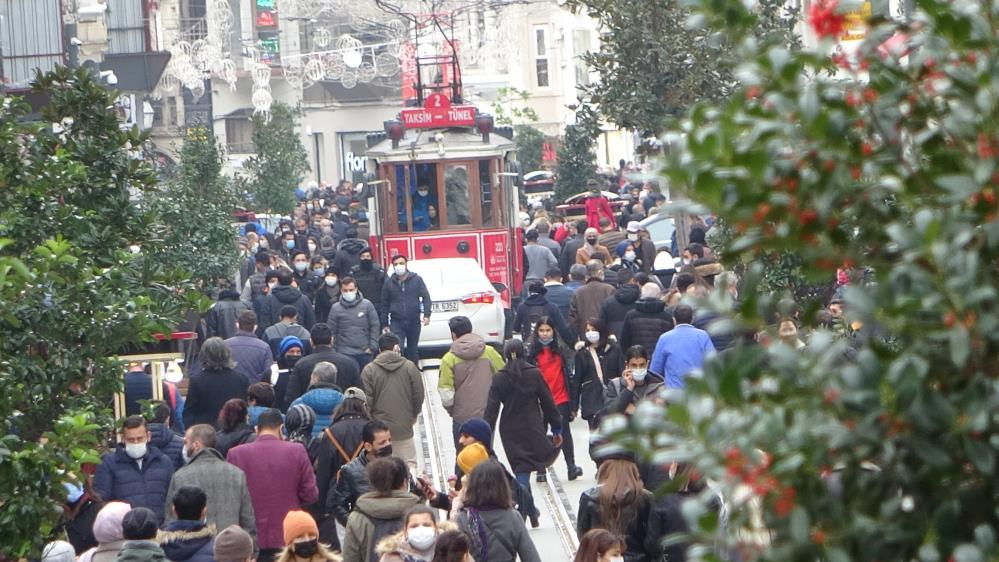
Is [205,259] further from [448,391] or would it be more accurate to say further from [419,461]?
[448,391]

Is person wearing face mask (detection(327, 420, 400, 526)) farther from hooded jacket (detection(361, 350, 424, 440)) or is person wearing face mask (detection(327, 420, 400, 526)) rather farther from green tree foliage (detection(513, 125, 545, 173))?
green tree foliage (detection(513, 125, 545, 173))

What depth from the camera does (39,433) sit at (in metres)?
9.20

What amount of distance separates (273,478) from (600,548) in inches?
Result: 115

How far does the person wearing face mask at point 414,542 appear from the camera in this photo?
7.73 meters

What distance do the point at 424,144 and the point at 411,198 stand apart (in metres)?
0.80

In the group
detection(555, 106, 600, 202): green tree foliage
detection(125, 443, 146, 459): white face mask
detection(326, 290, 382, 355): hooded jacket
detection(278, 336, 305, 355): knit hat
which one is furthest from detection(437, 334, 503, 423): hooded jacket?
detection(555, 106, 600, 202): green tree foliage

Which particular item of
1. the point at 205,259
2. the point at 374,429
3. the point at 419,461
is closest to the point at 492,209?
the point at 205,259

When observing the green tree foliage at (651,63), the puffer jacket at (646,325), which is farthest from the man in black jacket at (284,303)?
the green tree foliage at (651,63)

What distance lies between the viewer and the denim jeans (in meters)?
19.3

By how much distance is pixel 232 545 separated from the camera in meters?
7.69

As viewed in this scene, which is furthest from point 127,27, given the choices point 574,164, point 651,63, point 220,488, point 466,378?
point 220,488

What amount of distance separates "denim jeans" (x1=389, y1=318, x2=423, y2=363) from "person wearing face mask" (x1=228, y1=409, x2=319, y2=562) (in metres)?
9.03

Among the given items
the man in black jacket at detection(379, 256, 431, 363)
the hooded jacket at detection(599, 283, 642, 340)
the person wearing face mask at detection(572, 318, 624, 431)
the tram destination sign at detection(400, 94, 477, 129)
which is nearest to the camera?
the person wearing face mask at detection(572, 318, 624, 431)

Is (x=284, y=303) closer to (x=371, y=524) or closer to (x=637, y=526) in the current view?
(x=371, y=524)
